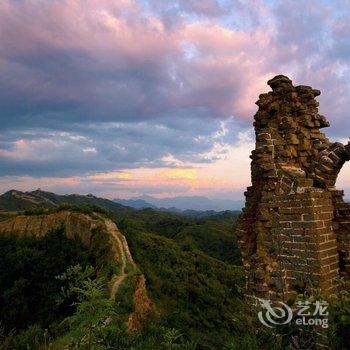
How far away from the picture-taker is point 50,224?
28969mm

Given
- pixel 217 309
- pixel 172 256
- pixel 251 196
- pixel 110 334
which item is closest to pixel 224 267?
pixel 172 256

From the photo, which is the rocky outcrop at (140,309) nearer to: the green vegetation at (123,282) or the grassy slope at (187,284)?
the green vegetation at (123,282)

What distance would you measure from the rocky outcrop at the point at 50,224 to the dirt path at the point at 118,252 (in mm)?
1174

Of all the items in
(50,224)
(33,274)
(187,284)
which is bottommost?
(187,284)

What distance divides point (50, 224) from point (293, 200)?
85.6ft

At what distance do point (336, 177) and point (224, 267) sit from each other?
2780 cm

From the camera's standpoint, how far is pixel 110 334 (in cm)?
466

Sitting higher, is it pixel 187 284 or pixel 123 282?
pixel 123 282

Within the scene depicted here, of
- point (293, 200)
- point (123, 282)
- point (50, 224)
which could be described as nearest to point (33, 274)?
Answer: point (50, 224)

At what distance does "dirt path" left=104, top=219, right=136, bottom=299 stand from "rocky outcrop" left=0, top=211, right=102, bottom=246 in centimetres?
117

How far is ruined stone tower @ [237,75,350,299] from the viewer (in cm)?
564

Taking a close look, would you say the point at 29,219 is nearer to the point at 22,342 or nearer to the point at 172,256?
the point at 172,256

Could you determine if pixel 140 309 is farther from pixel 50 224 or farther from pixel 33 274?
pixel 50 224

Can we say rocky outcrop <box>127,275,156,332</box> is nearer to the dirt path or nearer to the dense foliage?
the dirt path
